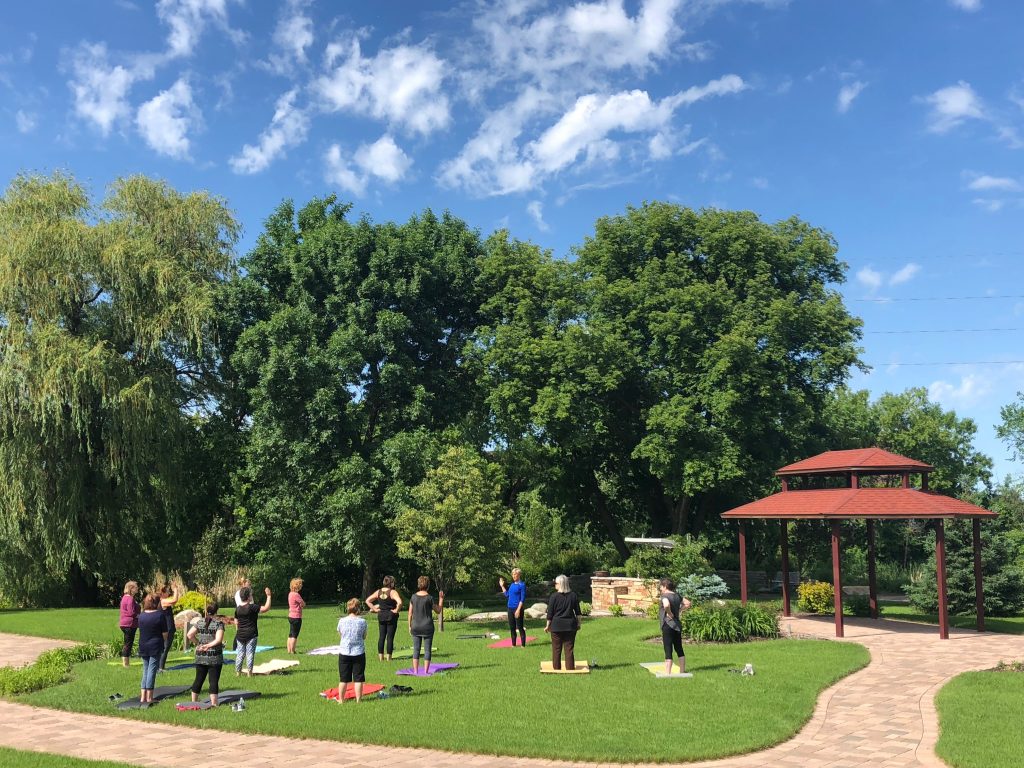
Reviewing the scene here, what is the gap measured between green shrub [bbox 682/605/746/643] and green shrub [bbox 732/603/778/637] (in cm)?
18

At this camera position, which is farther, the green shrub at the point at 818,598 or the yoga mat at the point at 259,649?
the green shrub at the point at 818,598

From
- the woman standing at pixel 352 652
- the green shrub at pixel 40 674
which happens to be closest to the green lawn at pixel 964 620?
the woman standing at pixel 352 652

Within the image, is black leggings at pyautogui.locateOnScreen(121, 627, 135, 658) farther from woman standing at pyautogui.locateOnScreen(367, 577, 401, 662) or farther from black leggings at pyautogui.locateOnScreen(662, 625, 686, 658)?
black leggings at pyautogui.locateOnScreen(662, 625, 686, 658)

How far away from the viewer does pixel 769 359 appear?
31.7 metres

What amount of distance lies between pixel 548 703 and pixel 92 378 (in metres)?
22.4

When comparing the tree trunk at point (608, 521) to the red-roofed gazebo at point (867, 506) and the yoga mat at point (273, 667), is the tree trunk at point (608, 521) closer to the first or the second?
the red-roofed gazebo at point (867, 506)

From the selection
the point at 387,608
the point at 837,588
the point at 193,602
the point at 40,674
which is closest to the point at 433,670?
the point at 387,608

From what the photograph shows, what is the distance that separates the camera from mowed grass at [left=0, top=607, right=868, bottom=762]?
Result: 34.7 ft

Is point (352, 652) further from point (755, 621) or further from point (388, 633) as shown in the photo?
point (755, 621)

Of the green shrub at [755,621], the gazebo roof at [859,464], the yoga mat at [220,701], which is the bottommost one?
the yoga mat at [220,701]

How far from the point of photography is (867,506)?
22359 mm

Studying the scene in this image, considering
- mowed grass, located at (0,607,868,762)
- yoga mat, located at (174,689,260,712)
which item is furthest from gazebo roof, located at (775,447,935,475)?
yoga mat, located at (174,689,260,712)

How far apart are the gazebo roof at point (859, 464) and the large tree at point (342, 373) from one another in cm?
1218

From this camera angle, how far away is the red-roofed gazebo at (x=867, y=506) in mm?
21328
